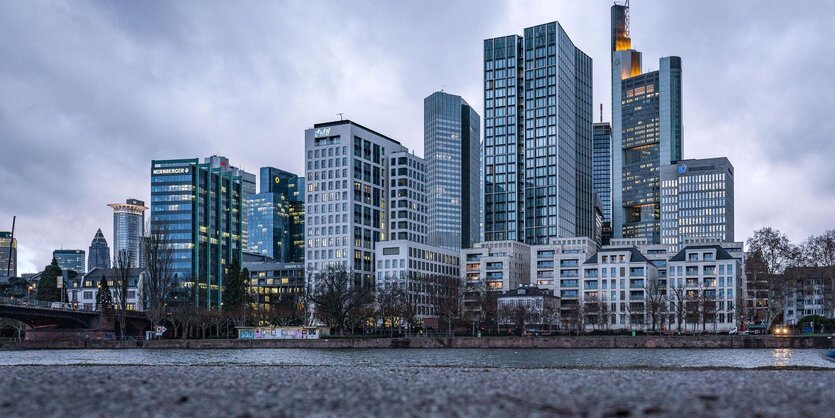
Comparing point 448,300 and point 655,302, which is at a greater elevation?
point 655,302

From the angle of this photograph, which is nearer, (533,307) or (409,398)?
(409,398)

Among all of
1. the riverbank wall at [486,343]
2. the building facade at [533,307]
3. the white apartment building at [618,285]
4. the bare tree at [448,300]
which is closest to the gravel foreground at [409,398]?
the riverbank wall at [486,343]


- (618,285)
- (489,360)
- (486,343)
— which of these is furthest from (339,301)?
(618,285)

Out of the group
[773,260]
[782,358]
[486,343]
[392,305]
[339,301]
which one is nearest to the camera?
[782,358]

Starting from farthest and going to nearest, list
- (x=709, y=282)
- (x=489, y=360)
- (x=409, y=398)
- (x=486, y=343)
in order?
(x=709, y=282) → (x=486, y=343) → (x=489, y=360) → (x=409, y=398)

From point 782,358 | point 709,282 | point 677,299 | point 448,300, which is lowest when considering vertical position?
point 782,358

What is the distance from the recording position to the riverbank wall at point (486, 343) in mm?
108438

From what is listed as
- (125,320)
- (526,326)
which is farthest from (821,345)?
(125,320)

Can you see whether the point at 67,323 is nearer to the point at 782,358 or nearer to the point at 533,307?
the point at 533,307

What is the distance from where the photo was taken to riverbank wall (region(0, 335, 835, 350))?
108m

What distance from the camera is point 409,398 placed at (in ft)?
77.7

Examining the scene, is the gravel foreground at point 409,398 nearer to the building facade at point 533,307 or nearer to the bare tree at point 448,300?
the building facade at point 533,307

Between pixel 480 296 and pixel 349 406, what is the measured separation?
511 feet

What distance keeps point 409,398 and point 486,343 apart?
98496mm
